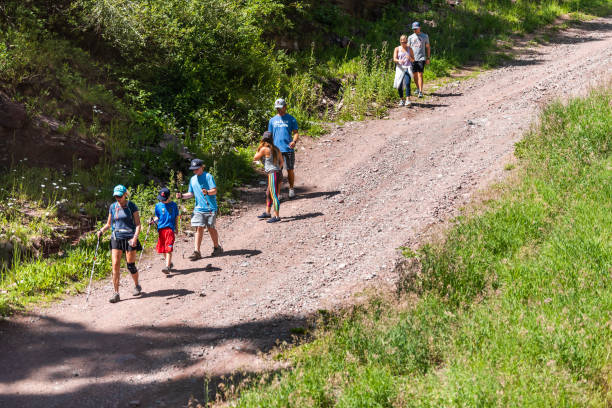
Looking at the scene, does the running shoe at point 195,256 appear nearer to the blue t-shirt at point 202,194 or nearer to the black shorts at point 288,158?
the blue t-shirt at point 202,194

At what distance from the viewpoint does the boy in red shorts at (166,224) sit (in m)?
9.09

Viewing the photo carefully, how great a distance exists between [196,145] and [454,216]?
6.62 meters

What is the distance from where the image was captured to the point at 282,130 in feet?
36.0

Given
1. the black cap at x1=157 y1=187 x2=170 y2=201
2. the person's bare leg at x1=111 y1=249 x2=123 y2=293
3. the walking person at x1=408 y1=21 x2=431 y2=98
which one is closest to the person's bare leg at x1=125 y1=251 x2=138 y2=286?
the person's bare leg at x1=111 y1=249 x2=123 y2=293

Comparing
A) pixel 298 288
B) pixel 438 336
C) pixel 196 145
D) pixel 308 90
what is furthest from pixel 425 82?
pixel 438 336

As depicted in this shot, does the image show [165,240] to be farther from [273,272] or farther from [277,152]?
[277,152]

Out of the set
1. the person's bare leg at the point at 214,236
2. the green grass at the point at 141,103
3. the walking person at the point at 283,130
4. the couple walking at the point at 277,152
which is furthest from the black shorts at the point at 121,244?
the walking person at the point at 283,130

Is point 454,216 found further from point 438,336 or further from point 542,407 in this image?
point 542,407

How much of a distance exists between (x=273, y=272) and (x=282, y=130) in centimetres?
335

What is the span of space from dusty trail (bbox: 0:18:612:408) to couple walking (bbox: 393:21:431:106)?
1.39 meters

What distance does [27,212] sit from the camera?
31.9ft

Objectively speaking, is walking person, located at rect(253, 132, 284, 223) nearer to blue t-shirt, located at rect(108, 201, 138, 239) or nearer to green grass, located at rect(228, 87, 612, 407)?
blue t-shirt, located at rect(108, 201, 138, 239)

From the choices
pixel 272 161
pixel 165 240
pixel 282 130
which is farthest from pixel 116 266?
pixel 282 130

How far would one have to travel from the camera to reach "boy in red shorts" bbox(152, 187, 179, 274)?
9.09 metres
